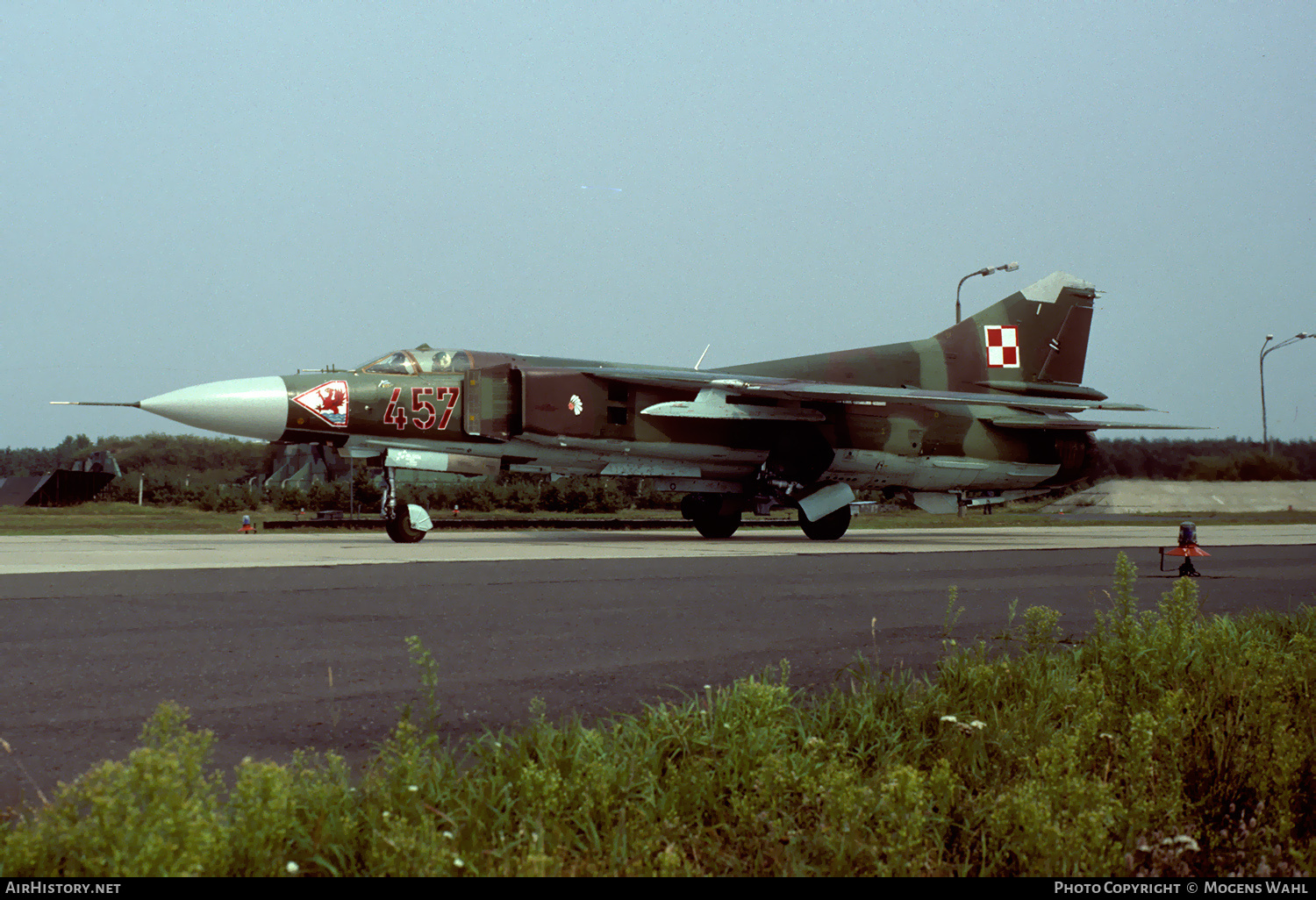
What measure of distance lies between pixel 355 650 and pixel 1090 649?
12.0 ft

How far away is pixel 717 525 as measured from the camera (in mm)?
18984

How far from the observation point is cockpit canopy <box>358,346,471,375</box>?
15633mm

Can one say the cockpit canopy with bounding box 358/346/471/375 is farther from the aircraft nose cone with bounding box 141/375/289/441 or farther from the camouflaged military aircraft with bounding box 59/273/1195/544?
the aircraft nose cone with bounding box 141/375/289/441

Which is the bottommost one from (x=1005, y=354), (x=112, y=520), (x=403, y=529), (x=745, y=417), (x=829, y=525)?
(x=829, y=525)

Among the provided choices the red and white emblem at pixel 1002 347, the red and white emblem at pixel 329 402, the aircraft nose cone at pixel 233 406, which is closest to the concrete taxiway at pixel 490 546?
the aircraft nose cone at pixel 233 406

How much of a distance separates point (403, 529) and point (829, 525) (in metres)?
7.56

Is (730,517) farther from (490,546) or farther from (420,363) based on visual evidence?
(420,363)

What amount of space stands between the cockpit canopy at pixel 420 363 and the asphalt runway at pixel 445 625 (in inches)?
128

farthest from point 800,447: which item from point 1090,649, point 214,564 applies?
point 1090,649

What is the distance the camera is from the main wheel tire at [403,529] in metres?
15.4

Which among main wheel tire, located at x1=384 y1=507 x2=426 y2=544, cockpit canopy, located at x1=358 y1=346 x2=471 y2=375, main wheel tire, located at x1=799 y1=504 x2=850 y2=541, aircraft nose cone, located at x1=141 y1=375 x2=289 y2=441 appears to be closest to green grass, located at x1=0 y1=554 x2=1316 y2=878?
aircraft nose cone, located at x1=141 y1=375 x2=289 y2=441

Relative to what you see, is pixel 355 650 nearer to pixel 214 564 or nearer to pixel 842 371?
pixel 214 564

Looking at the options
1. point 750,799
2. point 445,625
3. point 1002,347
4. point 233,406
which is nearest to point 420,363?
point 233,406

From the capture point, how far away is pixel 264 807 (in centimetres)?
220
